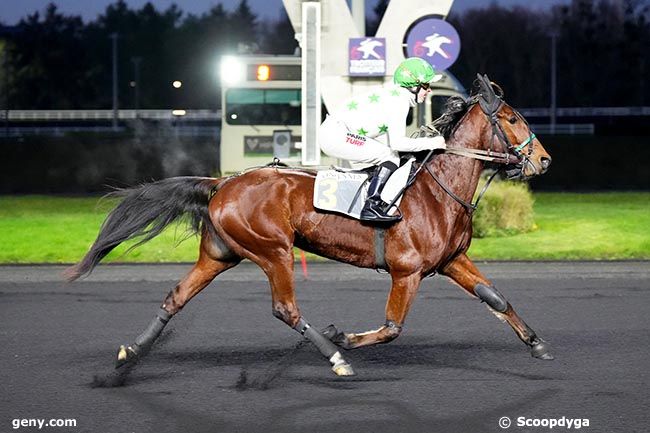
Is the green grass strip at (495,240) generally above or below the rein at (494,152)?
below

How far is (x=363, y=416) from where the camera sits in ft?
21.5

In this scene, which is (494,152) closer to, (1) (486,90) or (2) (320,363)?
(1) (486,90)

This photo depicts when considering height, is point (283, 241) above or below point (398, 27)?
below

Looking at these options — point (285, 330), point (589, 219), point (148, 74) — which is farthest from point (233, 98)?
point (148, 74)

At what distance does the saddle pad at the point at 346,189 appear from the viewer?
790 cm

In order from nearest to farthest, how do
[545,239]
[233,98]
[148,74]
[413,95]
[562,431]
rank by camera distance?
[562,431] → [413,95] → [545,239] → [233,98] → [148,74]

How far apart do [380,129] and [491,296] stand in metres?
1.42

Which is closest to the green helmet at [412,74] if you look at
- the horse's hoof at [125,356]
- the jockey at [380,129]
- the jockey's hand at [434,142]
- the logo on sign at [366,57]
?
the jockey at [380,129]

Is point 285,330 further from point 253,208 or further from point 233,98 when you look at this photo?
point 233,98

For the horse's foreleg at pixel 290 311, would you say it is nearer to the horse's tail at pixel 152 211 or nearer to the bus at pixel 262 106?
the horse's tail at pixel 152 211

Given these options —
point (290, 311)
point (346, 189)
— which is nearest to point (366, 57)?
point (346, 189)

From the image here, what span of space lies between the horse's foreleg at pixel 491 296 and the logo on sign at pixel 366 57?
946cm

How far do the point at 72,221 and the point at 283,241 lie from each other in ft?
38.3

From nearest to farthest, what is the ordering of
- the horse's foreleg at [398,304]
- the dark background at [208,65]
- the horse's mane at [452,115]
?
the horse's foreleg at [398,304] → the horse's mane at [452,115] → the dark background at [208,65]
